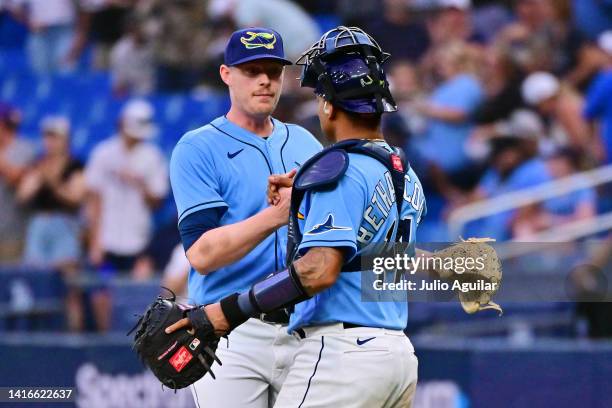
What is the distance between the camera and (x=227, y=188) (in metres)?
4.71

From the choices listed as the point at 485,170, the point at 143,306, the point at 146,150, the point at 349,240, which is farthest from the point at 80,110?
the point at 349,240

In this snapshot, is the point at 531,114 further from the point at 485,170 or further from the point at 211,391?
the point at 211,391

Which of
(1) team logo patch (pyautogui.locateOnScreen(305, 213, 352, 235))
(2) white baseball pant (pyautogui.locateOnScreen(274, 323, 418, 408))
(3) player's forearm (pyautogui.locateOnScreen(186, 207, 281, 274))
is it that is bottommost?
(2) white baseball pant (pyautogui.locateOnScreen(274, 323, 418, 408))

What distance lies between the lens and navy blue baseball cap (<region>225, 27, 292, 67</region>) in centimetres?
480

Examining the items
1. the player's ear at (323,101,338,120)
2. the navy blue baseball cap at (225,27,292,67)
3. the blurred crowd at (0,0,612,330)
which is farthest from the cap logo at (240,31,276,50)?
the blurred crowd at (0,0,612,330)

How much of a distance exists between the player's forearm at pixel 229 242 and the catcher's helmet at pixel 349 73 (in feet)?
1.91

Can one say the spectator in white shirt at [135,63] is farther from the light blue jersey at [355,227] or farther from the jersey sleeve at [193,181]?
the light blue jersey at [355,227]

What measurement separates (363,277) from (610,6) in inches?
292

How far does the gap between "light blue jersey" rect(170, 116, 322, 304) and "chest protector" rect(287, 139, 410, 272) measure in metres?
0.68

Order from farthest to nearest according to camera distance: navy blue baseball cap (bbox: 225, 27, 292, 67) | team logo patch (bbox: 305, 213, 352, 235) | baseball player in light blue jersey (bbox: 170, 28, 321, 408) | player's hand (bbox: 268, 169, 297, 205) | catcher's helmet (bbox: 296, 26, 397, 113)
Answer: navy blue baseball cap (bbox: 225, 27, 292, 67), baseball player in light blue jersey (bbox: 170, 28, 321, 408), player's hand (bbox: 268, 169, 297, 205), catcher's helmet (bbox: 296, 26, 397, 113), team logo patch (bbox: 305, 213, 352, 235)

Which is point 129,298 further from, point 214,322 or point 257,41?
point 214,322

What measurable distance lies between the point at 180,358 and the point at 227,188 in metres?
0.96

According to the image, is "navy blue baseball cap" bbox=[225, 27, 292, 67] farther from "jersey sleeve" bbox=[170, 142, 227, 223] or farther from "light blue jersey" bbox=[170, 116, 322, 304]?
"jersey sleeve" bbox=[170, 142, 227, 223]

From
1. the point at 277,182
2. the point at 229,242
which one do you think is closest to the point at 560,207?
the point at 229,242
